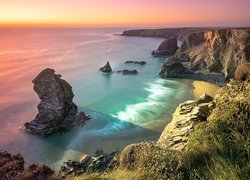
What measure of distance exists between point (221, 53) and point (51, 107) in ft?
132

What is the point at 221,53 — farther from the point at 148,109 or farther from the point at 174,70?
the point at 148,109

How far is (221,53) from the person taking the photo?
58.7m

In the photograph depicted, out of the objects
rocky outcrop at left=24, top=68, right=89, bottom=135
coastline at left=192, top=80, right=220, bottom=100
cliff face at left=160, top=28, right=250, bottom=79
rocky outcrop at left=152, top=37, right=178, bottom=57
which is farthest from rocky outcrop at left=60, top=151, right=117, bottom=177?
rocky outcrop at left=152, top=37, right=178, bottom=57

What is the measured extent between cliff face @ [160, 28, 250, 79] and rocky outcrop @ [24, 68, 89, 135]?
98.1ft

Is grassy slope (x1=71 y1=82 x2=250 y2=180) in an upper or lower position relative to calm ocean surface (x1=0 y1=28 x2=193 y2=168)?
upper

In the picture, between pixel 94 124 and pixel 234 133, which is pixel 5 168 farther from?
pixel 94 124

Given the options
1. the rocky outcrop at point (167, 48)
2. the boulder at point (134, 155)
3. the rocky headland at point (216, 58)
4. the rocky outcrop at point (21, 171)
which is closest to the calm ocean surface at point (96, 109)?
the rocky headland at point (216, 58)

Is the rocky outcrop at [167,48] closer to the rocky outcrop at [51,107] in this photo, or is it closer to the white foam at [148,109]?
the white foam at [148,109]

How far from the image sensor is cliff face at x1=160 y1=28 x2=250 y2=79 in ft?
163

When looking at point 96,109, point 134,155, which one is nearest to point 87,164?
point 134,155

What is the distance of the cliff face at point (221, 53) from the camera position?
49719 millimetres

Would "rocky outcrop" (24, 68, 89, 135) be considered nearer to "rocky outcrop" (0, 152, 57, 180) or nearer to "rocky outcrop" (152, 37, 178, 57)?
"rocky outcrop" (0, 152, 57, 180)

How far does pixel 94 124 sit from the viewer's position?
3053 centimetres

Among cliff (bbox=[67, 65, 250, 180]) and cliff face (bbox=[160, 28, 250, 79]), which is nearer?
cliff (bbox=[67, 65, 250, 180])
